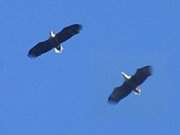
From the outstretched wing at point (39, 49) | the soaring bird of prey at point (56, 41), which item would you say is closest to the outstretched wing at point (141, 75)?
the soaring bird of prey at point (56, 41)

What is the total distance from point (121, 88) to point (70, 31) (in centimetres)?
378

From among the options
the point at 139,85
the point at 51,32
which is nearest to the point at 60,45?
the point at 51,32

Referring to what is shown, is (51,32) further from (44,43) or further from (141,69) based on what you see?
(141,69)

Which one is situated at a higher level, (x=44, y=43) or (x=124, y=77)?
(x=44, y=43)

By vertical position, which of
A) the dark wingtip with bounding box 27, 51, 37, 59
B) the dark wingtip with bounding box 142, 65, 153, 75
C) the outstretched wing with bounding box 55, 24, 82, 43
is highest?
the dark wingtip with bounding box 27, 51, 37, 59

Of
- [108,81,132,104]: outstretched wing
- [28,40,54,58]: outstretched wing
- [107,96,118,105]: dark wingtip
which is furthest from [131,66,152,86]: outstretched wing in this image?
[28,40,54,58]: outstretched wing

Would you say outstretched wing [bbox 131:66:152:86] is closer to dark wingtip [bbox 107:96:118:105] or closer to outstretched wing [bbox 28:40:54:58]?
dark wingtip [bbox 107:96:118:105]

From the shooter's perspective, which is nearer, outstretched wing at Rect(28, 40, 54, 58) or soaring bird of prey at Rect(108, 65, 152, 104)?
soaring bird of prey at Rect(108, 65, 152, 104)

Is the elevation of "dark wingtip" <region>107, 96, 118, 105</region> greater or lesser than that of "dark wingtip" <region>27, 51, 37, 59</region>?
lesser

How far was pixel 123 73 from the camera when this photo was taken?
55281mm

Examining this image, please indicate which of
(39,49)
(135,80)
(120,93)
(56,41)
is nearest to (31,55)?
(39,49)

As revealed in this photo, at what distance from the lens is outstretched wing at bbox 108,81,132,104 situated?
5584cm

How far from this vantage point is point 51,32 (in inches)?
2228

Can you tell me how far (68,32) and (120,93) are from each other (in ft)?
12.9
